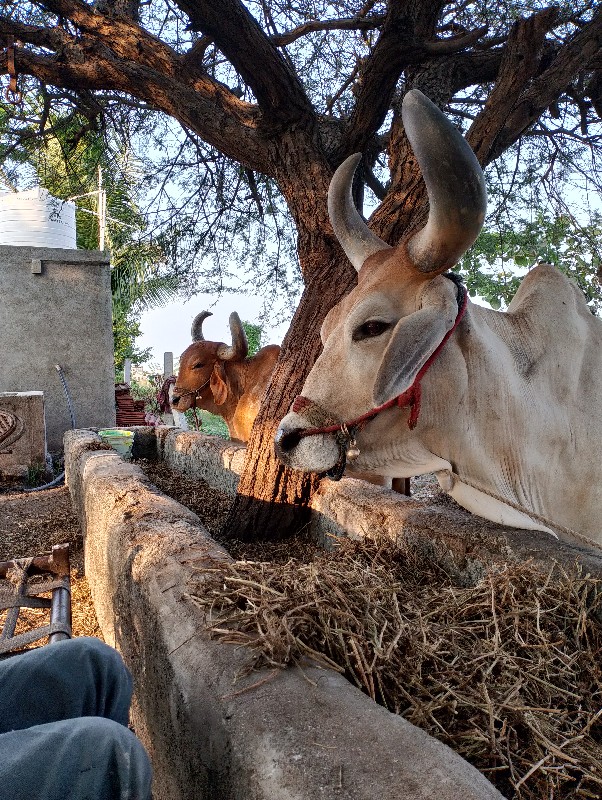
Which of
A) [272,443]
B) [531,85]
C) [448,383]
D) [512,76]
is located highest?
[531,85]

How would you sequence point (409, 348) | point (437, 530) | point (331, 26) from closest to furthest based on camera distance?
1. point (409, 348)
2. point (437, 530)
3. point (331, 26)

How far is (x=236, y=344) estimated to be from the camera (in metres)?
6.73

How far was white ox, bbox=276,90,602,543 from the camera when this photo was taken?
7.36ft

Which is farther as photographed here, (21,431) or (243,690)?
(21,431)

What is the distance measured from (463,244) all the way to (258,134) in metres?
2.45

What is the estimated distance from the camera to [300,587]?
1928mm

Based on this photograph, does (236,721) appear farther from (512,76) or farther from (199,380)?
(199,380)

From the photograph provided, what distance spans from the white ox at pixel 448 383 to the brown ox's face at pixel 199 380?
4.02 meters

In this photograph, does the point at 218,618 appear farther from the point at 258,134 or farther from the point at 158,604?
the point at 258,134

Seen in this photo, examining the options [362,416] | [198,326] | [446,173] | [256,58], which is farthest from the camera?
[198,326]

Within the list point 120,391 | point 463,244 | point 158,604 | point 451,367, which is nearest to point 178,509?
point 158,604

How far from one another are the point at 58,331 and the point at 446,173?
27.8 feet

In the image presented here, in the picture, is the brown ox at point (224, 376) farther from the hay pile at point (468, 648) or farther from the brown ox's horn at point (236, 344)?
the hay pile at point (468, 648)

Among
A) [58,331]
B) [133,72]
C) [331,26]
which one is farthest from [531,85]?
[58,331]
